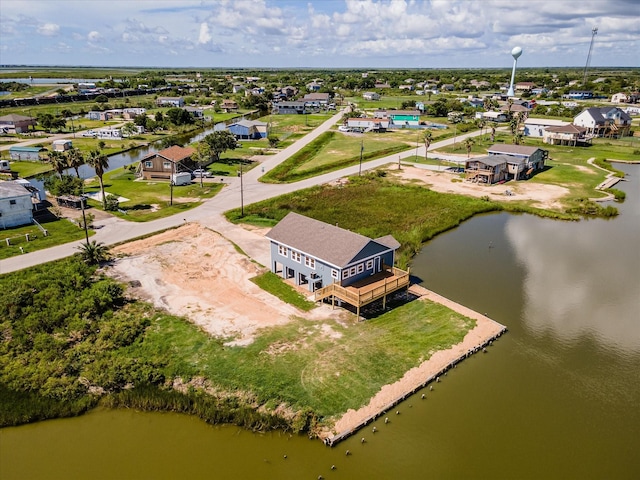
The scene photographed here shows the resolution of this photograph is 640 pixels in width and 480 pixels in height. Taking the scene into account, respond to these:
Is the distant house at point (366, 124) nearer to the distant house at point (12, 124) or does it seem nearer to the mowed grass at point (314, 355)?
the distant house at point (12, 124)

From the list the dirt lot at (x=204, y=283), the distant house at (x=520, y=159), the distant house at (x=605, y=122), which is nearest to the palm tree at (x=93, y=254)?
the dirt lot at (x=204, y=283)

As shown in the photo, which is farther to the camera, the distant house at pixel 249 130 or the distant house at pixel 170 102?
the distant house at pixel 170 102

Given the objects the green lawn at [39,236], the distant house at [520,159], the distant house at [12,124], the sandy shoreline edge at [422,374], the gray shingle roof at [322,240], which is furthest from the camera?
the distant house at [12,124]

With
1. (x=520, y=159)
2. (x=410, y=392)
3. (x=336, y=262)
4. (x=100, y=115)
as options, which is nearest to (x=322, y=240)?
(x=336, y=262)

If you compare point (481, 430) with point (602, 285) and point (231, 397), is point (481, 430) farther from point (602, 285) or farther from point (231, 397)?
point (602, 285)

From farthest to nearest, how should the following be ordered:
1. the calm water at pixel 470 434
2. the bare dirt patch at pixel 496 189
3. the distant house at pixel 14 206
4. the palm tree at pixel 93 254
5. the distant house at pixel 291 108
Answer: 1. the distant house at pixel 291 108
2. the bare dirt patch at pixel 496 189
3. the distant house at pixel 14 206
4. the palm tree at pixel 93 254
5. the calm water at pixel 470 434

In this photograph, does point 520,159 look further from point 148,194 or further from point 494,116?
point 494,116

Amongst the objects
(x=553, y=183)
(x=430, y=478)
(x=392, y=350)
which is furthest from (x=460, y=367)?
(x=553, y=183)
